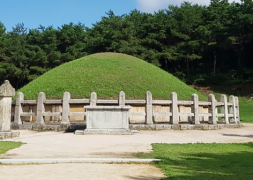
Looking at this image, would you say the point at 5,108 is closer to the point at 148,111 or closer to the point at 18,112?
the point at 18,112

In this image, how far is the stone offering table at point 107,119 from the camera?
12.2 m

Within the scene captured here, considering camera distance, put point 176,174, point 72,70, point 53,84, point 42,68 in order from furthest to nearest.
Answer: point 42,68
point 72,70
point 53,84
point 176,174

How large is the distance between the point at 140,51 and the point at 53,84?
2670cm

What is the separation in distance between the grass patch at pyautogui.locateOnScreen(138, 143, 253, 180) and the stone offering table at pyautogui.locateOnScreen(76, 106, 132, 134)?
417cm

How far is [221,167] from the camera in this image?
5.55 metres

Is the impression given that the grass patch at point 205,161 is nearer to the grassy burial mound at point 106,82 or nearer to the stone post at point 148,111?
the stone post at point 148,111

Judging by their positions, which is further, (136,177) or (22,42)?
(22,42)

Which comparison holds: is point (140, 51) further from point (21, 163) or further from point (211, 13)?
point (21, 163)

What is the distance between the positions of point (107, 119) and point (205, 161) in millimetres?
6746

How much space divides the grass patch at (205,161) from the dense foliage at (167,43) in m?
34.0

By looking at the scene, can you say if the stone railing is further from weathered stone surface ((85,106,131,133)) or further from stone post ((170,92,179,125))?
weathered stone surface ((85,106,131,133))

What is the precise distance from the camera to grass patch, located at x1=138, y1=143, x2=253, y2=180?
4910 millimetres

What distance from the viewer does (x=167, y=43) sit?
4838cm

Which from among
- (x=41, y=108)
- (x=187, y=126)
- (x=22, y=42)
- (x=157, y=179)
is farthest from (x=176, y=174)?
(x=22, y=42)
